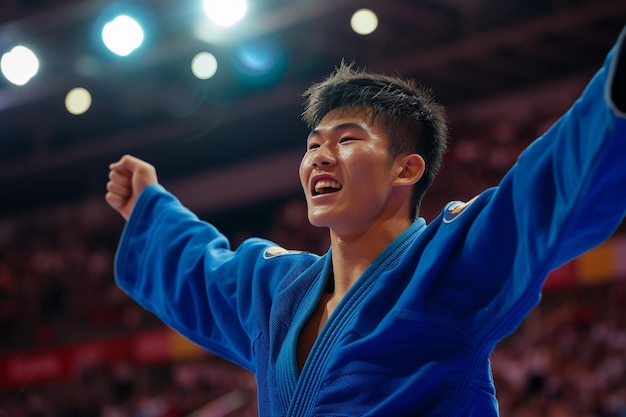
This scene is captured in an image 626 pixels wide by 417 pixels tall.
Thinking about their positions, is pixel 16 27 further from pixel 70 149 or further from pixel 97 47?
pixel 70 149

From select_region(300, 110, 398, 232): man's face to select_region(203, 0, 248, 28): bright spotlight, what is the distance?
10.4ft

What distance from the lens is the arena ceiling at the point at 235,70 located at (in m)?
5.74

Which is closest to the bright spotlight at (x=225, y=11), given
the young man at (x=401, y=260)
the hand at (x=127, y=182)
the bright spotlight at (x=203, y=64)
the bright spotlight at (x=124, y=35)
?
the bright spotlight at (x=124, y=35)

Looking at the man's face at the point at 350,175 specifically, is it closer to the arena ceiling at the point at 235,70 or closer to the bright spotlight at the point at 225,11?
the bright spotlight at the point at 225,11

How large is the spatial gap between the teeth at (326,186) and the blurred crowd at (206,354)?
288cm

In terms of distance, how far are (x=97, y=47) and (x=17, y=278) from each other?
9.78ft

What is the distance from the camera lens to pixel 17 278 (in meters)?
7.88

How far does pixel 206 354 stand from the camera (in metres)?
6.53

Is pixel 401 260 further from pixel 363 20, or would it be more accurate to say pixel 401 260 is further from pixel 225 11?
pixel 363 20

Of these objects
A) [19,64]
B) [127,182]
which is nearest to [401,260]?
[127,182]

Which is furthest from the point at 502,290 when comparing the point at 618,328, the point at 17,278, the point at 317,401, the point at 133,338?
the point at 17,278

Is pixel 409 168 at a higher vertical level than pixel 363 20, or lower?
lower

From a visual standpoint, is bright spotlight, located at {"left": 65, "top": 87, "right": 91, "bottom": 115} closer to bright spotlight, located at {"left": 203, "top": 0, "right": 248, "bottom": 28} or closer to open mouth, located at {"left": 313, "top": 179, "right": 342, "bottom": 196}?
bright spotlight, located at {"left": 203, "top": 0, "right": 248, "bottom": 28}

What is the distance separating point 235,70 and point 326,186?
5.59m
